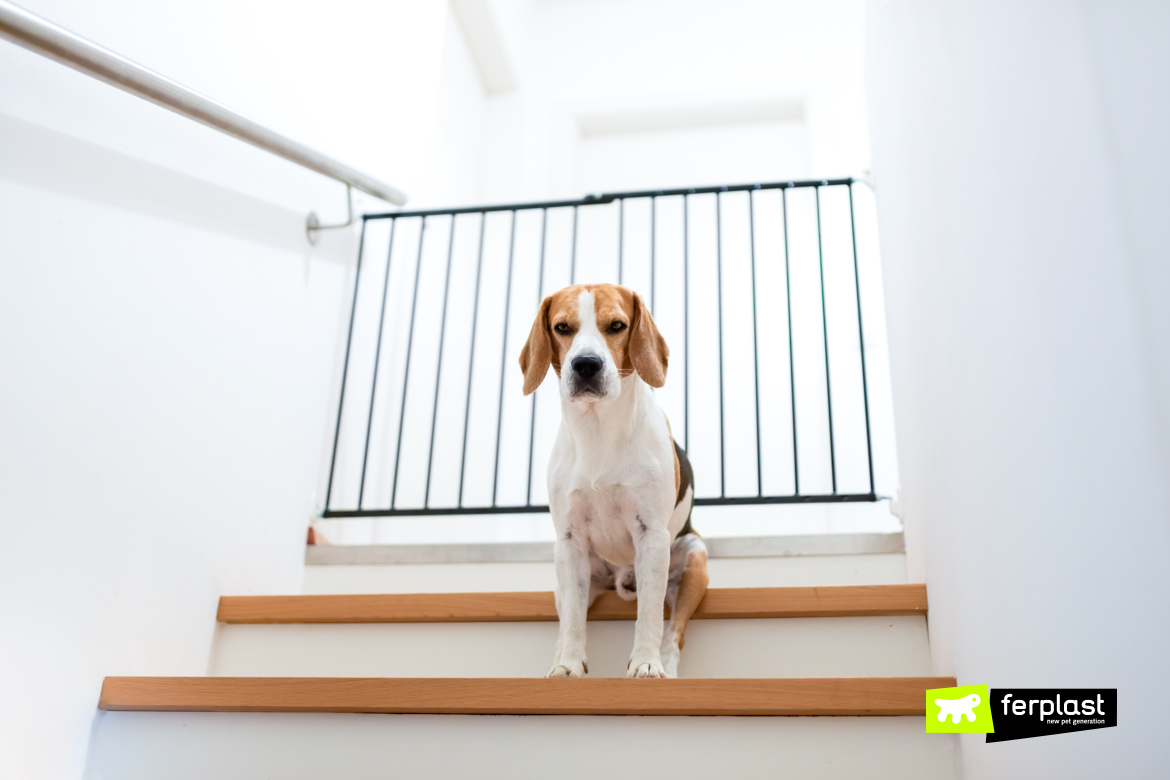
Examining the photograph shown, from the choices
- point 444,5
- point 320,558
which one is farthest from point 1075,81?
point 444,5

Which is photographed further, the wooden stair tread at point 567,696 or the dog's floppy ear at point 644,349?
the dog's floppy ear at point 644,349

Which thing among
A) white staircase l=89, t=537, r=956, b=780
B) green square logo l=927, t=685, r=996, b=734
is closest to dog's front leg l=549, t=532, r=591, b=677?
white staircase l=89, t=537, r=956, b=780

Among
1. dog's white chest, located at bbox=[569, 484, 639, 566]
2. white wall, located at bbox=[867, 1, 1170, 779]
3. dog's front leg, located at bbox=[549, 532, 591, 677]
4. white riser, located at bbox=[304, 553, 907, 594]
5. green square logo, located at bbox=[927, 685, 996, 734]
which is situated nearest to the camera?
white wall, located at bbox=[867, 1, 1170, 779]

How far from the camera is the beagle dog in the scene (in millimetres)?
1521

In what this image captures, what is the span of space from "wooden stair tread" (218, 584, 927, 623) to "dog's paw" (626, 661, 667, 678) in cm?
19

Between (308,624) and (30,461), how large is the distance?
63cm

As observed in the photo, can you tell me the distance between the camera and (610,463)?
1.59 m

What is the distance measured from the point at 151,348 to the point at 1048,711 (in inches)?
65.3

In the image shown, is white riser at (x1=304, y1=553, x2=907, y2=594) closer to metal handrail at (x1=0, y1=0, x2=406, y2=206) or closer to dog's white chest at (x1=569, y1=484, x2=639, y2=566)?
dog's white chest at (x1=569, y1=484, x2=639, y2=566)

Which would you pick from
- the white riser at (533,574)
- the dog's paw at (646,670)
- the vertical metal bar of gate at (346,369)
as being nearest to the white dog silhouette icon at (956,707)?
the dog's paw at (646,670)

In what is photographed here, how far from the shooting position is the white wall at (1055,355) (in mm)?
741

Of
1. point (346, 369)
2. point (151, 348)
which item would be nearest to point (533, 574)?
point (346, 369)

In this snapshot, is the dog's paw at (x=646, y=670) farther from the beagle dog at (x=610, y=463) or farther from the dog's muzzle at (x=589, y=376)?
the dog's muzzle at (x=589, y=376)

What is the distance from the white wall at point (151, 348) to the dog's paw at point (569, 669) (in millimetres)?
818
